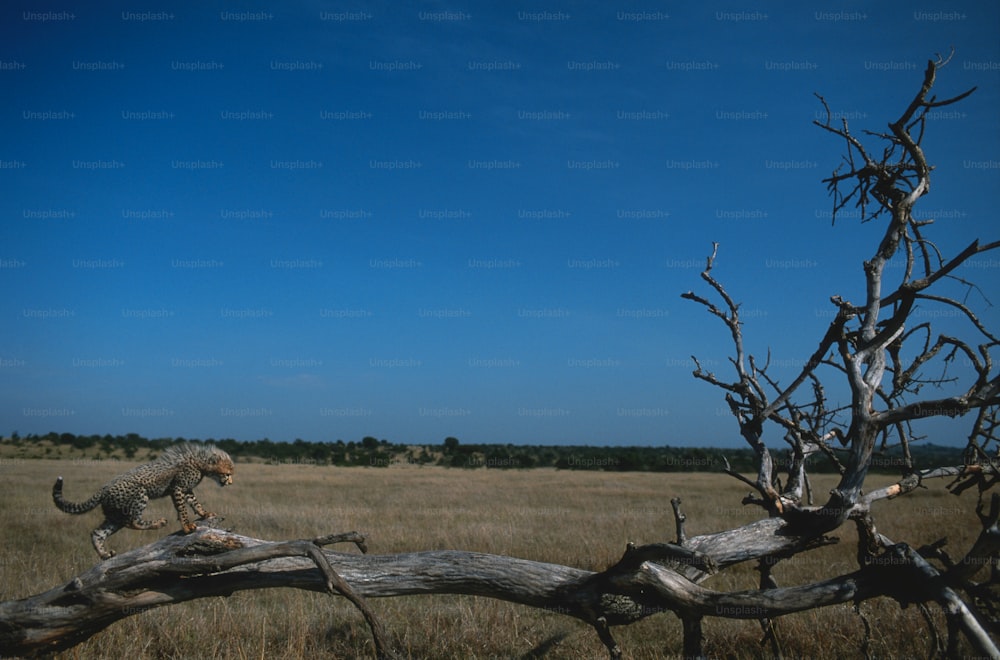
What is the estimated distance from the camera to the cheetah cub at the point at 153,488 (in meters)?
5.60

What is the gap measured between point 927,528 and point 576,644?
501 inches

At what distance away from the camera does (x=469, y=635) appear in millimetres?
6859

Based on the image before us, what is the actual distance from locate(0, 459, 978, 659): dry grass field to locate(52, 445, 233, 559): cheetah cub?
129 cm

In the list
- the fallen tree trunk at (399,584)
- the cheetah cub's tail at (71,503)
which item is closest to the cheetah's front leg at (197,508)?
the fallen tree trunk at (399,584)

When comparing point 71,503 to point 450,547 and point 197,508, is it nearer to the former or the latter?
point 197,508

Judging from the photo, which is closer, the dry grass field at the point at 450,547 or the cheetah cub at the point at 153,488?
the cheetah cub at the point at 153,488

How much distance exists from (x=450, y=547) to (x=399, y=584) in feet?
23.3

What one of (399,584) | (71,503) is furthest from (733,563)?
(71,503)

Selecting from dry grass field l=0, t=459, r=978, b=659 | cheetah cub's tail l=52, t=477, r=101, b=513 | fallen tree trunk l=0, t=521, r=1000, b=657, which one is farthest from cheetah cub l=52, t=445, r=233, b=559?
dry grass field l=0, t=459, r=978, b=659

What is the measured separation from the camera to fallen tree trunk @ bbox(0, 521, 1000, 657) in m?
5.02

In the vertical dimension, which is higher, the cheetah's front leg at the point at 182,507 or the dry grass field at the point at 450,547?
the cheetah's front leg at the point at 182,507

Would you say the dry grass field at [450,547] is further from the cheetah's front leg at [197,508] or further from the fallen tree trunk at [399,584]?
the cheetah's front leg at [197,508]

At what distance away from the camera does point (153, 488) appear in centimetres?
576

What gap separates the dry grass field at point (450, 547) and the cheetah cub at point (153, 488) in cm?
129
